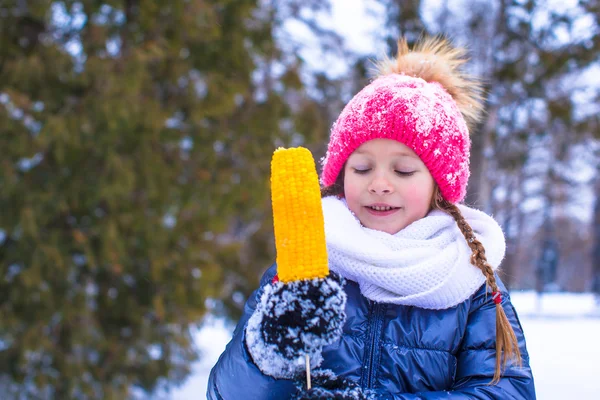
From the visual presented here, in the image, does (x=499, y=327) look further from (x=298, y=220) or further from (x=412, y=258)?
(x=298, y=220)

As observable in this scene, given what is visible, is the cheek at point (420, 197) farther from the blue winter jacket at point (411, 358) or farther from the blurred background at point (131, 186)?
the blurred background at point (131, 186)

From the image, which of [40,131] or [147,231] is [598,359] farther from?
[40,131]

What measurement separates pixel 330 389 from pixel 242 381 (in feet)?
0.86

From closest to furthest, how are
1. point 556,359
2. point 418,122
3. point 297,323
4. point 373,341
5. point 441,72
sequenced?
1. point 297,323
2. point 373,341
3. point 418,122
4. point 441,72
5. point 556,359

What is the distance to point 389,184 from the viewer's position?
1869mm

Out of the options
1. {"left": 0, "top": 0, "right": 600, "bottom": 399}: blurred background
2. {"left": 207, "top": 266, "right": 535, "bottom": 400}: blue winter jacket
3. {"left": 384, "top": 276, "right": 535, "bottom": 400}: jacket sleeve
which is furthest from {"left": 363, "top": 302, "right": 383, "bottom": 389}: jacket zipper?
{"left": 0, "top": 0, "right": 600, "bottom": 399}: blurred background

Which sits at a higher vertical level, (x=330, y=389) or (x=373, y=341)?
(x=373, y=341)

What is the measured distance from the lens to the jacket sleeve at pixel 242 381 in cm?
167

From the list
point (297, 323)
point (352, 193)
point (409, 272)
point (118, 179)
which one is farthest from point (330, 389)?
point (118, 179)

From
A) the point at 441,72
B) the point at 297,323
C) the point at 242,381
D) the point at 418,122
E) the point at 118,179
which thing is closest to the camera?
the point at 297,323

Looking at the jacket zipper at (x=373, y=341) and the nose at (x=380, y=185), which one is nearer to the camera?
the jacket zipper at (x=373, y=341)

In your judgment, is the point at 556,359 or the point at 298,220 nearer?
the point at 298,220

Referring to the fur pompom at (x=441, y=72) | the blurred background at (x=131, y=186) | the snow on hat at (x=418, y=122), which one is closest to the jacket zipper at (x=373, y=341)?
the snow on hat at (x=418, y=122)

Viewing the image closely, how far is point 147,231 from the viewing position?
5516 mm
